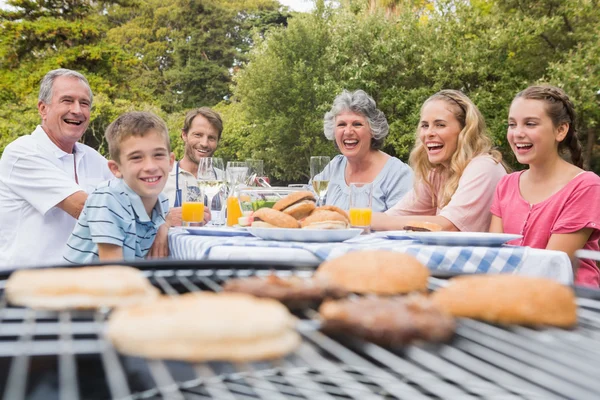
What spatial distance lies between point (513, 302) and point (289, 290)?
382mm

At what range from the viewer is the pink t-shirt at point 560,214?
3.09 metres

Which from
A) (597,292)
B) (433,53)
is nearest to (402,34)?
(433,53)

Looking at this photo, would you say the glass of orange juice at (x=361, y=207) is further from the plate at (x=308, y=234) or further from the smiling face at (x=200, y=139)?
the smiling face at (x=200, y=139)

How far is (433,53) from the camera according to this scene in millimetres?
19797

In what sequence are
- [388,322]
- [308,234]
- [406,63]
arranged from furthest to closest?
[406,63] → [308,234] → [388,322]

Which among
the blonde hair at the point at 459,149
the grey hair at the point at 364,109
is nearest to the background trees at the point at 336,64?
the grey hair at the point at 364,109

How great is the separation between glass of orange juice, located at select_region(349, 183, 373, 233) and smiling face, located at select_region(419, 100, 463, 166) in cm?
120

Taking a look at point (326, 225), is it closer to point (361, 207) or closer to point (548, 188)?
point (361, 207)

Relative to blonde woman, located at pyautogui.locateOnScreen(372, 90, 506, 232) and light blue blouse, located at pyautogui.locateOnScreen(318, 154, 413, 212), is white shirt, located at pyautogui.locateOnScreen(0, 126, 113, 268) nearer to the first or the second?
blonde woman, located at pyautogui.locateOnScreen(372, 90, 506, 232)

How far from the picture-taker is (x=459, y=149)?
13.0 ft

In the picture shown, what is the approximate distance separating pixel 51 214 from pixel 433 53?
17.9 meters

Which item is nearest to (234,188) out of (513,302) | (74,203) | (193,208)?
(193,208)

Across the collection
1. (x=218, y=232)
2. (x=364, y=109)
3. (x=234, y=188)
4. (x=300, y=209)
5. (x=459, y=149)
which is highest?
(x=364, y=109)

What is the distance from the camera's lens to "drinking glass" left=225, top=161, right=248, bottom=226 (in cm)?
353
